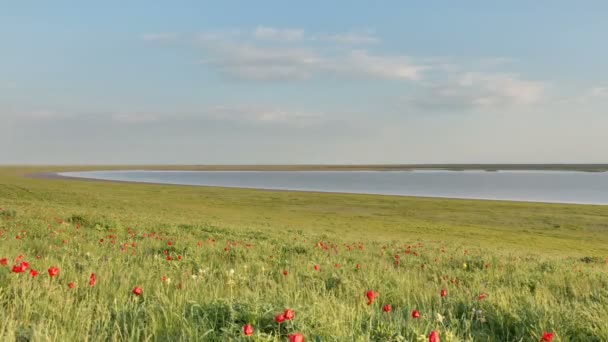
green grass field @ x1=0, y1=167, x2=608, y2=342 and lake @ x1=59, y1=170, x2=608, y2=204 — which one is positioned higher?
green grass field @ x1=0, y1=167, x2=608, y2=342

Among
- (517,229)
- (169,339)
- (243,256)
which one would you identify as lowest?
(517,229)

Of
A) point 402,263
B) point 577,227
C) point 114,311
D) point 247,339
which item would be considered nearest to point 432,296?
point 247,339

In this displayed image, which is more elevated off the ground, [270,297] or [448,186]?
[270,297]

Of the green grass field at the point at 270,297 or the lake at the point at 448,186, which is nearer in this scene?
the green grass field at the point at 270,297

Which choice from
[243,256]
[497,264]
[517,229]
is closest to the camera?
[243,256]

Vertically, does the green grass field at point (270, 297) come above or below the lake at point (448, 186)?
above

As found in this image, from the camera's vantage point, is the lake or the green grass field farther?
the lake

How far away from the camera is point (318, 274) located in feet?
23.4

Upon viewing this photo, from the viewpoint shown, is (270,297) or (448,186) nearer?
(270,297)

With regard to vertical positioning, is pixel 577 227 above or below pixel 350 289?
below

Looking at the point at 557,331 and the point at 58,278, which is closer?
the point at 557,331

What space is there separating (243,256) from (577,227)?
3027cm

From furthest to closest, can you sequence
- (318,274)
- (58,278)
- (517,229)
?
(517,229)
(318,274)
(58,278)

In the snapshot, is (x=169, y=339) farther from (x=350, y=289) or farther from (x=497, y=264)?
(x=497, y=264)
